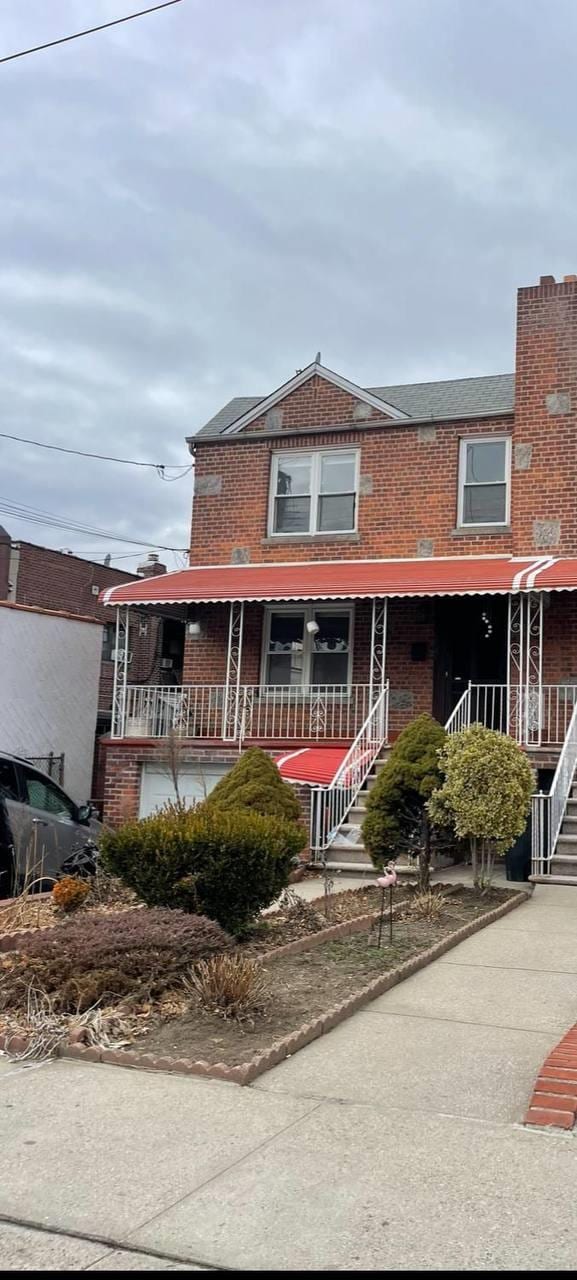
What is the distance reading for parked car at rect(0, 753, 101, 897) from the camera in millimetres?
10273

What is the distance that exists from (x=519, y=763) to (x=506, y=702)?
5.22m

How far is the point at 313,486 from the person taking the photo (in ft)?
58.4

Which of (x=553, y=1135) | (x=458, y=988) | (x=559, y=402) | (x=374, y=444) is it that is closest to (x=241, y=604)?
(x=374, y=444)

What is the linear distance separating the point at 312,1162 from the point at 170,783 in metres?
12.0

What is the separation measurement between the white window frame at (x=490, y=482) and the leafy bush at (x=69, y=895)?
960 centimetres

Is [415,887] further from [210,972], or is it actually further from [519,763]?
[210,972]

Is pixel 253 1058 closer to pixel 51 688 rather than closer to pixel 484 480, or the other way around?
pixel 484 480

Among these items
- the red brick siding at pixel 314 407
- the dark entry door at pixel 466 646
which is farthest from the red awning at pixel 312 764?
the red brick siding at pixel 314 407

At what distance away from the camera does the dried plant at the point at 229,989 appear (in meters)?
6.00

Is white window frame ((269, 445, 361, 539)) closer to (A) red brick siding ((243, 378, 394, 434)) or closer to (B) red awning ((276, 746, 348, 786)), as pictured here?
(A) red brick siding ((243, 378, 394, 434))

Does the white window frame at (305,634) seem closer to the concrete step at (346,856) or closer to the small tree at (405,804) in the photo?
the concrete step at (346,856)

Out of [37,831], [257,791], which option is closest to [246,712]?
[257,791]

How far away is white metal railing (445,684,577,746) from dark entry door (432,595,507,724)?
1.10m

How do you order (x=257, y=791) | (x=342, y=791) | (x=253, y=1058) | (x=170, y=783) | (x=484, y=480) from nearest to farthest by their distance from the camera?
(x=253, y=1058)
(x=257, y=791)
(x=342, y=791)
(x=170, y=783)
(x=484, y=480)
